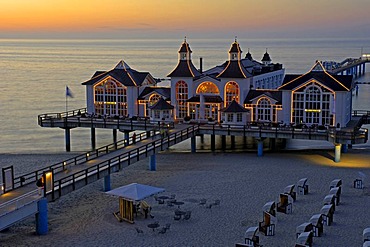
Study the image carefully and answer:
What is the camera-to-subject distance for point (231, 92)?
43281mm

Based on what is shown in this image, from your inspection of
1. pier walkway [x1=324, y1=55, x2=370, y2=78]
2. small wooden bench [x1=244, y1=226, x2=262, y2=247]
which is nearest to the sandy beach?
small wooden bench [x1=244, y1=226, x2=262, y2=247]

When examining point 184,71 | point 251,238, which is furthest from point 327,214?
point 184,71

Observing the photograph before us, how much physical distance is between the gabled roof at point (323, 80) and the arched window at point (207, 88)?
5.37 metres

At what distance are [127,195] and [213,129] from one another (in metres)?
17.2

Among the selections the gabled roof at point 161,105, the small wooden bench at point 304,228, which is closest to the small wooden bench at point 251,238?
the small wooden bench at point 304,228

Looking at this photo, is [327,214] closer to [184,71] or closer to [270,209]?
[270,209]

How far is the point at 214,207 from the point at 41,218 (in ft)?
24.9

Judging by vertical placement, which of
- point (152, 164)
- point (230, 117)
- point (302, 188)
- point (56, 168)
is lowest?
point (302, 188)

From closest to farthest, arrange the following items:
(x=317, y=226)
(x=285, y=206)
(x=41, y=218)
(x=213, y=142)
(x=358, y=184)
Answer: (x=317, y=226) → (x=41, y=218) → (x=285, y=206) → (x=358, y=184) → (x=213, y=142)

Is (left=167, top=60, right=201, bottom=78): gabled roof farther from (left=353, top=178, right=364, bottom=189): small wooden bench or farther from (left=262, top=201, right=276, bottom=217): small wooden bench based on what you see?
(left=262, top=201, right=276, bottom=217): small wooden bench

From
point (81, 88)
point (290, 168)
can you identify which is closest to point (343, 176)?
point (290, 168)

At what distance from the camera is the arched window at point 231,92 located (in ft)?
141

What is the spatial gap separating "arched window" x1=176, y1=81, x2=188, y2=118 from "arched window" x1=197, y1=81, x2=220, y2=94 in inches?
41.4

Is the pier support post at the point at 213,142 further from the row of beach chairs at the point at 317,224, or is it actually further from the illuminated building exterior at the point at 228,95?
the row of beach chairs at the point at 317,224
